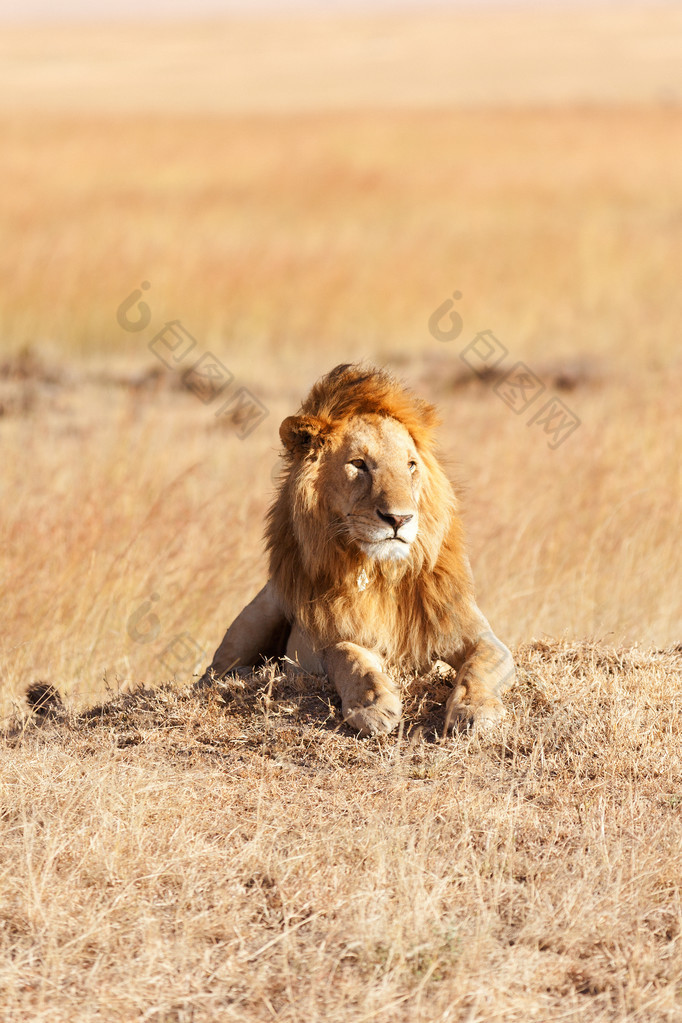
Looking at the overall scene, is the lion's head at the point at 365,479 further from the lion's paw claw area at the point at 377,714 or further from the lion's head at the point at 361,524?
the lion's paw claw area at the point at 377,714

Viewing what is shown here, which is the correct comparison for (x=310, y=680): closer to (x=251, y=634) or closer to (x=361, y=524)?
(x=251, y=634)

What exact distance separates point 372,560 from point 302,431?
1.58 feet

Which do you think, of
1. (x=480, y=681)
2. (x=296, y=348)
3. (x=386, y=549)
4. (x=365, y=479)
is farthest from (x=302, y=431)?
(x=296, y=348)

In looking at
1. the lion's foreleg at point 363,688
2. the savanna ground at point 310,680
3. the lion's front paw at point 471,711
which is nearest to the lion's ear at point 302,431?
the savanna ground at point 310,680

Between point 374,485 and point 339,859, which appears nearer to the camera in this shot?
point 339,859

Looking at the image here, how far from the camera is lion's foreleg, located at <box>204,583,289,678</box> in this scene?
4.62 meters

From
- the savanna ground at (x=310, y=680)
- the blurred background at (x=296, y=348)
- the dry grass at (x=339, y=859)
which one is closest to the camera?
the dry grass at (x=339, y=859)

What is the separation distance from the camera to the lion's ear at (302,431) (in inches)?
156

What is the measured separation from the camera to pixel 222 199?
1978 centimetres

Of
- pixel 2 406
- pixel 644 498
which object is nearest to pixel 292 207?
pixel 2 406

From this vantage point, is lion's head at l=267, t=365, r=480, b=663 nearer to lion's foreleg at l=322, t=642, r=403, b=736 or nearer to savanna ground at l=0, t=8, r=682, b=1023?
lion's foreleg at l=322, t=642, r=403, b=736

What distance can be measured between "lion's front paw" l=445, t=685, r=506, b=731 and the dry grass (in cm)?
7

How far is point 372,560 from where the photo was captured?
4.00 metres

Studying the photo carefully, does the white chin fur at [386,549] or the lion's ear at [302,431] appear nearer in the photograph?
the white chin fur at [386,549]
